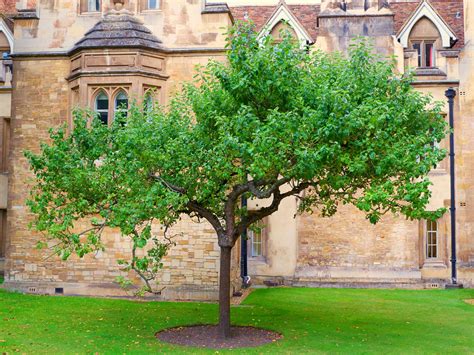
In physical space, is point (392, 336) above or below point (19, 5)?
below

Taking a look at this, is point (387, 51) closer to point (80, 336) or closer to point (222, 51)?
point (222, 51)

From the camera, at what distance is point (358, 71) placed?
12164 mm

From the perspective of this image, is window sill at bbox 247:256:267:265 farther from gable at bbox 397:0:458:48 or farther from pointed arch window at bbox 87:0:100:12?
pointed arch window at bbox 87:0:100:12

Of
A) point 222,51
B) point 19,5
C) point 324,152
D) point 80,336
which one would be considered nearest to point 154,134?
point 324,152

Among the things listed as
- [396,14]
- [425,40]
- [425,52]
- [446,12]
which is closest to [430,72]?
[425,52]

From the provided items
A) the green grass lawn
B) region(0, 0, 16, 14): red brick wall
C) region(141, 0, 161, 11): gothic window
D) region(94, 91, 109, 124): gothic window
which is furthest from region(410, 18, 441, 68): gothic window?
region(0, 0, 16, 14): red brick wall

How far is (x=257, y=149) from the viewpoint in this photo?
36.2ft

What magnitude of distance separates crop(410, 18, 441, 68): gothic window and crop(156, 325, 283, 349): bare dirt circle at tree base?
16.3 m

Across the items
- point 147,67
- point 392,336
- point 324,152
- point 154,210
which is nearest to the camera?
point 324,152

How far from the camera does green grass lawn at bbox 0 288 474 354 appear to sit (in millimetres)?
12414

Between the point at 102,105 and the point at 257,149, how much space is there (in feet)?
32.0

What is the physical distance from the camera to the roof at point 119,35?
63.5 feet

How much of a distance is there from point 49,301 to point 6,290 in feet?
8.61

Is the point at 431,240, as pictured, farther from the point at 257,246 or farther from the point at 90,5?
the point at 90,5
